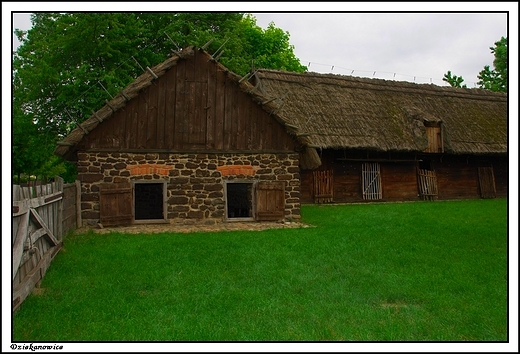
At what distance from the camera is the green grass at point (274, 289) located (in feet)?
16.5

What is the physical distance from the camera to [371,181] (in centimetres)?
2139

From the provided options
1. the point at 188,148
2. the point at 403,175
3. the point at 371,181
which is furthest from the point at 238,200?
the point at 403,175

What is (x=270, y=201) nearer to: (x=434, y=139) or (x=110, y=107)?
(x=110, y=107)

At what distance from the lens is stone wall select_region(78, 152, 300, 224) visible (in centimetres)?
1317

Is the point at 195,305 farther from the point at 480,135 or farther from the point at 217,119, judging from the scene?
the point at 480,135

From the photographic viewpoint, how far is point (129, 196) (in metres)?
13.4

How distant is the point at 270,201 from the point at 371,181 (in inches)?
333

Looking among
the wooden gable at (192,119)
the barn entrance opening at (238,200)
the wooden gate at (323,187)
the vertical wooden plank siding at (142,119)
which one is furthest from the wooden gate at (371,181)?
the vertical wooden plank siding at (142,119)

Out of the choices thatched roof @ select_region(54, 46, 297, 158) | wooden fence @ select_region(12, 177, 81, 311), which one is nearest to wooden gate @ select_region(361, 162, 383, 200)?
thatched roof @ select_region(54, 46, 297, 158)

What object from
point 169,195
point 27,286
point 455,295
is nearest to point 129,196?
point 169,195

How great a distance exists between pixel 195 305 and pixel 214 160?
847 cm

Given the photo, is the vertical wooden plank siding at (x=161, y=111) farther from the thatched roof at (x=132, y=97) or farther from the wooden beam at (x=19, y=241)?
the wooden beam at (x=19, y=241)

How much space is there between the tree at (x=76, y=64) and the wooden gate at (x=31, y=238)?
Answer: 37.9ft

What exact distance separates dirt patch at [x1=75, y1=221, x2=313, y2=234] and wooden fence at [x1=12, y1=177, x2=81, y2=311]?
2.38 meters
